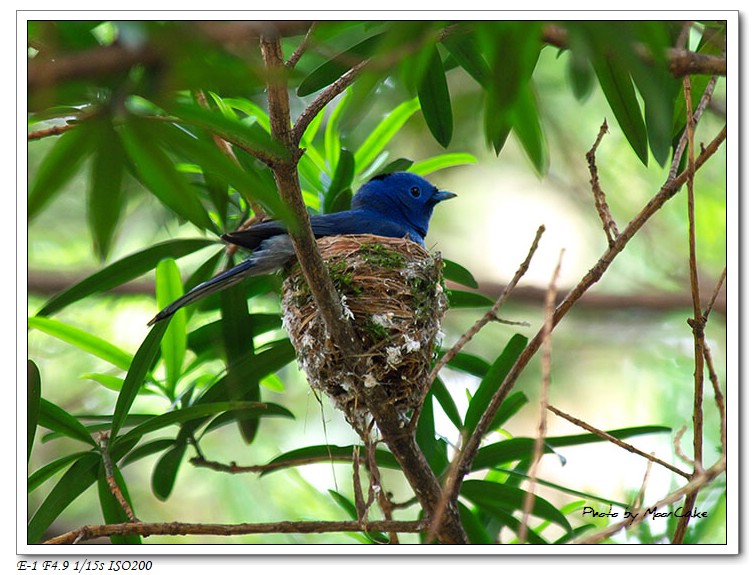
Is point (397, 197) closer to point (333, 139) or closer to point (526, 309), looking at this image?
point (333, 139)

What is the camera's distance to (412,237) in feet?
10.4

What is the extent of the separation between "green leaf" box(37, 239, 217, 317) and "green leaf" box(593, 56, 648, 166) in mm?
1421

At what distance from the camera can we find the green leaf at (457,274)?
2.86m

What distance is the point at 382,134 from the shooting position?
10.4 ft

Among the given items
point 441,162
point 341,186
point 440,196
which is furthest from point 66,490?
point 440,196

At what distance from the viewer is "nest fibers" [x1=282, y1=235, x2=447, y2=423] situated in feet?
7.33

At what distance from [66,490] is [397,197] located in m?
1.72

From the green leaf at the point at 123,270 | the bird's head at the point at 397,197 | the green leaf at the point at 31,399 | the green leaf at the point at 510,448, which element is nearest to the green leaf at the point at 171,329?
the green leaf at the point at 123,270

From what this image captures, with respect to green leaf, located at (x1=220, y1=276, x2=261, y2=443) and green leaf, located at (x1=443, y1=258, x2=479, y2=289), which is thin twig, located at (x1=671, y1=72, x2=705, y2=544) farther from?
green leaf, located at (x1=220, y1=276, x2=261, y2=443)

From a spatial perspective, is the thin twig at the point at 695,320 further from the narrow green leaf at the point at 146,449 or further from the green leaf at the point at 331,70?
the narrow green leaf at the point at 146,449

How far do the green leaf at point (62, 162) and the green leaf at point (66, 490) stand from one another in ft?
4.97
